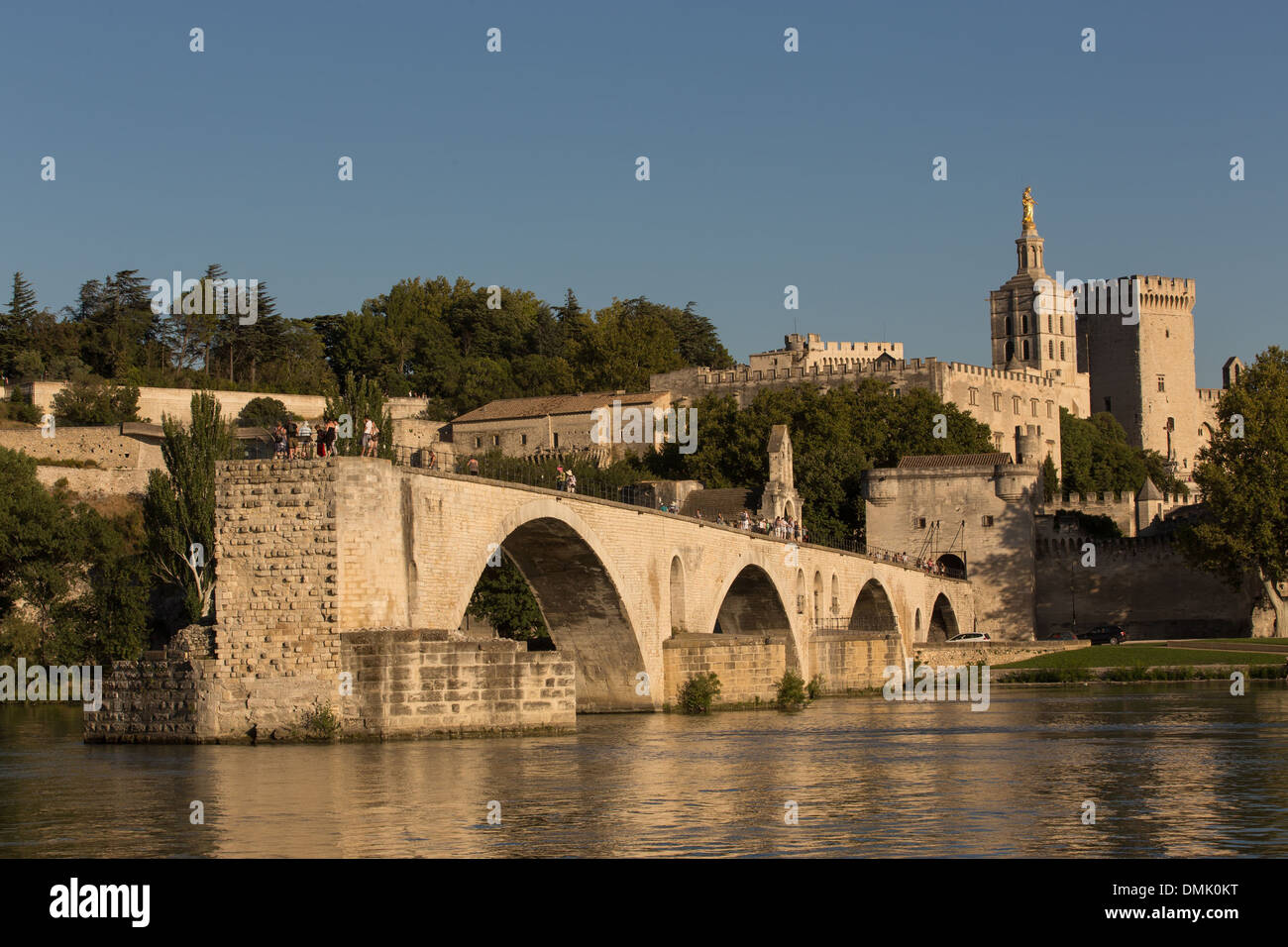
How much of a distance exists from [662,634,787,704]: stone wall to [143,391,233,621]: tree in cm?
1709

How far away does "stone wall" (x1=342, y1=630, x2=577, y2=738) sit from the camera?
2925 cm

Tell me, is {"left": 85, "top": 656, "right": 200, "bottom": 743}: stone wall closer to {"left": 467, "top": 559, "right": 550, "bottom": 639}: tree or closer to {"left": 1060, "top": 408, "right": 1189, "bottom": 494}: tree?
{"left": 467, "top": 559, "right": 550, "bottom": 639}: tree

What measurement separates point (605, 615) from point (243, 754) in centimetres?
1581

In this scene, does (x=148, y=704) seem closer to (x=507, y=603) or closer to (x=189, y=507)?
(x=189, y=507)

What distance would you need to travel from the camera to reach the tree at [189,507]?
54.8 meters

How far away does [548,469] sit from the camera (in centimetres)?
7906

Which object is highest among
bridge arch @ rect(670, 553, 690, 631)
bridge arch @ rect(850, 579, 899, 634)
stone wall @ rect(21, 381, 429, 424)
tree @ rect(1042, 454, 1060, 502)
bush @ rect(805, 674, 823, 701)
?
stone wall @ rect(21, 381, 429, 424)

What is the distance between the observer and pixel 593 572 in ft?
134

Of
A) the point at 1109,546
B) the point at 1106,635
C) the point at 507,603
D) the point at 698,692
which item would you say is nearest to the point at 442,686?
the point at 698,692

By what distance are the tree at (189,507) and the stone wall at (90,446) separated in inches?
968

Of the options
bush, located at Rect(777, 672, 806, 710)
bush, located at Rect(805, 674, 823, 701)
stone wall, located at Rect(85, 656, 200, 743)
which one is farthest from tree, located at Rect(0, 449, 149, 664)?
stone wall, located at Rect(85, 656, 200, 743)

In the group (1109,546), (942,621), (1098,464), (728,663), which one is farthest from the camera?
(1098,464)

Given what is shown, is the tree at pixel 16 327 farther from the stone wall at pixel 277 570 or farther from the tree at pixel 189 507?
the stone wall at pixel 277 570

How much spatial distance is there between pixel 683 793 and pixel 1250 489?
51589 mm
